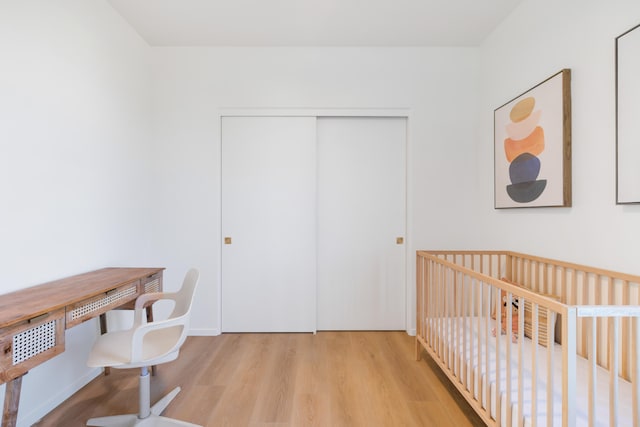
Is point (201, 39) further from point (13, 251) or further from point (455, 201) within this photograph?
point (455, 201)

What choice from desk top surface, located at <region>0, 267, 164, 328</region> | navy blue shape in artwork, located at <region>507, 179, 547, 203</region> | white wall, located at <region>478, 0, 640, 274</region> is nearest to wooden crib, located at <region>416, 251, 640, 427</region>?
white wall, located at <region>478, 0, 640, 274</region>

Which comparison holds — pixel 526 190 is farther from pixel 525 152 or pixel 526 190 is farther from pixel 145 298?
pixel 145 298

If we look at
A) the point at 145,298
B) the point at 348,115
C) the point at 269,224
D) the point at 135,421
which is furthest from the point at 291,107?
the point at 135,421

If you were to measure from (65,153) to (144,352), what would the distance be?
122 cm

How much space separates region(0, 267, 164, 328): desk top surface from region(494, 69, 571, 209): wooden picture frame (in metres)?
2.51

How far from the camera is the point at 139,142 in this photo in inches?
94.1

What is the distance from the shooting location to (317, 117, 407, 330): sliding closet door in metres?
2.66

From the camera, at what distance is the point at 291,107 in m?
2.58

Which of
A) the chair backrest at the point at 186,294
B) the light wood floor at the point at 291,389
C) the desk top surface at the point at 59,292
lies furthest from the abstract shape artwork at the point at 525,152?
the desk top surface at the point at 59,292

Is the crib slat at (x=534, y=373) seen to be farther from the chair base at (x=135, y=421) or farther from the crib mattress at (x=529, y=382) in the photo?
the chair base at (x=135, y=421)

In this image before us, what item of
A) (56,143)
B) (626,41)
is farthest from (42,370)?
(626,41)

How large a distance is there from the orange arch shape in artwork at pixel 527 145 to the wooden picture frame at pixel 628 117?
458 millimetres

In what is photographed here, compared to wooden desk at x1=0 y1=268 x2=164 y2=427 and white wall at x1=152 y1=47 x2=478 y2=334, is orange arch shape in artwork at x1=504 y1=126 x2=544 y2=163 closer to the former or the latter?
white wall at x1=152 y1=47 x2=478 y2=334

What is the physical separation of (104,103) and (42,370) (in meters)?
1.66
